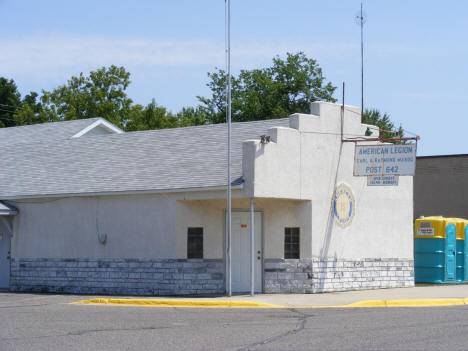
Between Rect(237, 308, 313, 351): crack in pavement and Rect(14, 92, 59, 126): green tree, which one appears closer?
Rect(237, 308, 313, 351): crack in pavement

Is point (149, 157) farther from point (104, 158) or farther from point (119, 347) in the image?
point (119, 347)

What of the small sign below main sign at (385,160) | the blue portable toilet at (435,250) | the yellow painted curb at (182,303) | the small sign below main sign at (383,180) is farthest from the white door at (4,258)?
the blue portable toilet at (435,250)

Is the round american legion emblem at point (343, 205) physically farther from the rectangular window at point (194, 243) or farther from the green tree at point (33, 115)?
the green tree at point (33, 115)

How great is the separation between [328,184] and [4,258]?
10.5m

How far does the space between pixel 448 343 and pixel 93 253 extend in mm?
12922

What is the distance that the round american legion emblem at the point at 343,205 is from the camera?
21500 mm

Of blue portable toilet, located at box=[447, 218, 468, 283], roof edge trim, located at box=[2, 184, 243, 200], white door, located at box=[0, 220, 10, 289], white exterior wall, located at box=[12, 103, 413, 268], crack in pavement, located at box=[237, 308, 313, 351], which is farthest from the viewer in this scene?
blue portable toilet, located at box=[447, 218, 468, 283]

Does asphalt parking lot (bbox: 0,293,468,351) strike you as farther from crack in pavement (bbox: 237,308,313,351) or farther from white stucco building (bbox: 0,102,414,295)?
white stucco building (bbox: 0,102,414,295)

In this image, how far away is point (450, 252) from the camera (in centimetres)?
2495

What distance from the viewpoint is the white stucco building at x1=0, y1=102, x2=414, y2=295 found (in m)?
20.4

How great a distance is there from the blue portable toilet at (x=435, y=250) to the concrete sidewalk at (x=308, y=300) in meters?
4.49

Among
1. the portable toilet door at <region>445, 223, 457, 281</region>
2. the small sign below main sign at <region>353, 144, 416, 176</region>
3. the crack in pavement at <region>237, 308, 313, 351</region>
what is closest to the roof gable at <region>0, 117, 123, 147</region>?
the small sign below main sign at <region>353, 144, 416, 176</region>

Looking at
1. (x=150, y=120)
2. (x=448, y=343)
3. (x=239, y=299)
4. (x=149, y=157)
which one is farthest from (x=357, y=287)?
(x=150, y=120)

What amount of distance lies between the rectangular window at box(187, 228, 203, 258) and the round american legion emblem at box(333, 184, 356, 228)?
392cm
